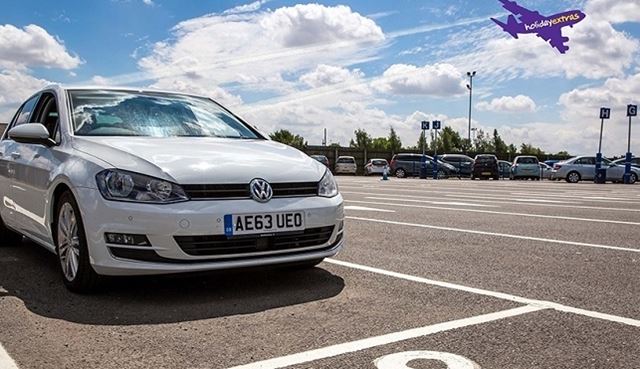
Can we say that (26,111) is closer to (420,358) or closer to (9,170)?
(9,170)

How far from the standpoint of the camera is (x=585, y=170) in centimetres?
3066

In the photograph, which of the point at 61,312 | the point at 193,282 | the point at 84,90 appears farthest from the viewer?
the point at 84,90

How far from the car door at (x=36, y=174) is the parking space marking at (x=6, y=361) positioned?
168cm

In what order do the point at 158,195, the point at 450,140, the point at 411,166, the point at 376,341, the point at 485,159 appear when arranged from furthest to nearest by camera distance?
the point at 450,140
the point at 411,166
the point at 485,159
the point at 158,195
the point at 376,341

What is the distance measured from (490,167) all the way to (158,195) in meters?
32.3

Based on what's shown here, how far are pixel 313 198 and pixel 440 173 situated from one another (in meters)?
35.2

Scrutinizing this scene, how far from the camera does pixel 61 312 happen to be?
12.0 feet

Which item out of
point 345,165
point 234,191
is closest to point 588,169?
point 345,165

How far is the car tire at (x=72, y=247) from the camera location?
13.0 ft

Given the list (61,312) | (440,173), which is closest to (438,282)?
(61,312)

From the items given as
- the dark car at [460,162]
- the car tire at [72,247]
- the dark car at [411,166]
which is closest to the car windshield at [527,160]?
the dark car at [460,162]

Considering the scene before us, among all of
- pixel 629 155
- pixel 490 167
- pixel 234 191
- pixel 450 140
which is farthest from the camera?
pixel 450 140

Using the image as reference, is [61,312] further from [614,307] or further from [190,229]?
[614,307]

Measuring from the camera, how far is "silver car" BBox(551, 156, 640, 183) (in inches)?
1183
